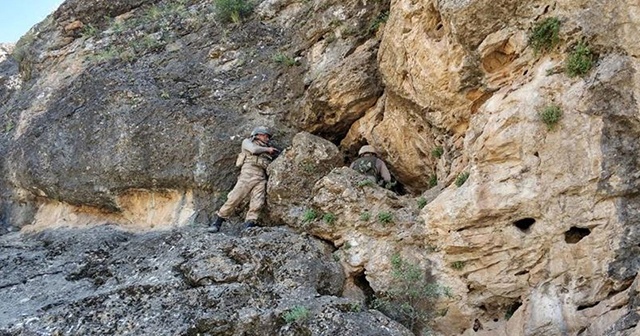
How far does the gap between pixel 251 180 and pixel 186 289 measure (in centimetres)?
304

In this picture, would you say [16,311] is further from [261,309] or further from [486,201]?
[486,201]

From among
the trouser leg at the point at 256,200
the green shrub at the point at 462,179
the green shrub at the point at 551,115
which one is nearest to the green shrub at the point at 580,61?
the green shrub at the point at 551,115

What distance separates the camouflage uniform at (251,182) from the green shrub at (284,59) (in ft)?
8.11

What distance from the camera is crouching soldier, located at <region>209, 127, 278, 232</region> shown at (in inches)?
381

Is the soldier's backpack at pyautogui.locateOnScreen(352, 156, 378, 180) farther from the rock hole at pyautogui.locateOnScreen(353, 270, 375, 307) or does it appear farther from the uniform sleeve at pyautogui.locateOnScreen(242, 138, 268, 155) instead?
the rock hole at pyautogui.locateOnScreen(353, 270, 375, 307)

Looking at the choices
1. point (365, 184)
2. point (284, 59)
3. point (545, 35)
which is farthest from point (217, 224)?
point (545, 35)

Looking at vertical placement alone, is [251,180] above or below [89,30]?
below

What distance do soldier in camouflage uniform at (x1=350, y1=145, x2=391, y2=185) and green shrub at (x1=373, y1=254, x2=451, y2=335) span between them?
7.53 ft

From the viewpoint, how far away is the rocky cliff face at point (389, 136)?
6520 mm

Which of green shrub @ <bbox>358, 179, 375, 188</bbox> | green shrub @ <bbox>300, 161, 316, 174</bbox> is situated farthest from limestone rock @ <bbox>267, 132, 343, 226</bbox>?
green shrub @ <bbox>358, 179, 375, 188</bbox>

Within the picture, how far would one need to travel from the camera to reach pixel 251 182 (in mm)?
9805

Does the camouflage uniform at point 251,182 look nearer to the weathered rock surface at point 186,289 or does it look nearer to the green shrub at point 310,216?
the weathered rock surface at point 186,289

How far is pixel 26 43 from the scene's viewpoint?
613 inches

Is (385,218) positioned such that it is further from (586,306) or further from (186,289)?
(186,289)
